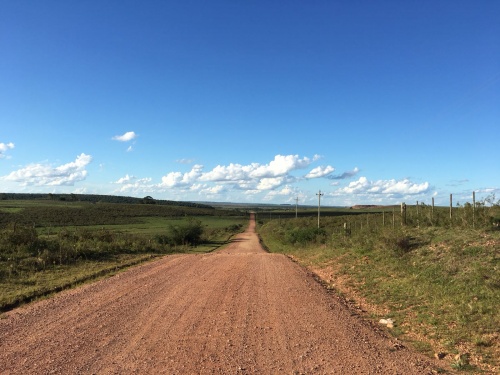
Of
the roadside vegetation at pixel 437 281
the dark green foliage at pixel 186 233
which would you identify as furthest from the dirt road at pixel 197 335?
the dark green foliage at pixel 186 233

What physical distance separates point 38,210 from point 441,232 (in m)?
110

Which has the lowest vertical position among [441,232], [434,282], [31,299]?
[31,299]

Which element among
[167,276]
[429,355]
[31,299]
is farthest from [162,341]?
[167,276]

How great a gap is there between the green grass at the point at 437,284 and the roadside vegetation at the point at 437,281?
0.05ft

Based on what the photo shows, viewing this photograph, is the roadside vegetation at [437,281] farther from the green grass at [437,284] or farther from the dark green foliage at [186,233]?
the dark green foliage at [186,233]

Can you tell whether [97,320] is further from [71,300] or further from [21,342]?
[71,300]

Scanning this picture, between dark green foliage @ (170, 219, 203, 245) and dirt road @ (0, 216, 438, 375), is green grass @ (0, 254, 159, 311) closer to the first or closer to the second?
dirt road @ (0, 216, 438, 375)

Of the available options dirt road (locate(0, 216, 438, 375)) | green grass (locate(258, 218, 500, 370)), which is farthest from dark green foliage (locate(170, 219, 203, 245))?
dirt road (locate(0, 216, 438, 375))

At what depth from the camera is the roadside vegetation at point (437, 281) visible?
6.93 m

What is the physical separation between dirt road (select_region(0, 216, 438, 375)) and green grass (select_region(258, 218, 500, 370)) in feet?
3.21

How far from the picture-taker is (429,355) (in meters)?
6.48

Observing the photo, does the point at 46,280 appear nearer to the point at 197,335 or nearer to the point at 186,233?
the point at 197,335

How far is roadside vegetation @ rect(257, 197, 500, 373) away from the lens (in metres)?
6.93

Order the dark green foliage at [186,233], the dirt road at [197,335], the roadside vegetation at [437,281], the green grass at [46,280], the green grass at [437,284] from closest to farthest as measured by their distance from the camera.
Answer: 1. the dirt road at [197,335]
2. the roadside vegetation at [437,281]
3. the green grass at [437,284]
4. the green grass at [46,280]
5. the dark green foliage at [186,233]
